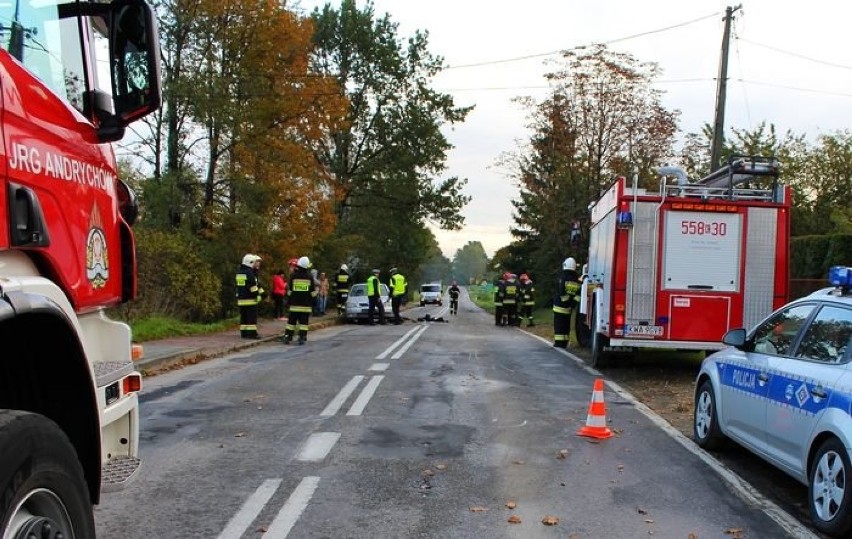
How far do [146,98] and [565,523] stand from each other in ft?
11.7

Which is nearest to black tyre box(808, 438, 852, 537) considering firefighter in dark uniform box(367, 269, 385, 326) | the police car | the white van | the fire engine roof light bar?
the police car

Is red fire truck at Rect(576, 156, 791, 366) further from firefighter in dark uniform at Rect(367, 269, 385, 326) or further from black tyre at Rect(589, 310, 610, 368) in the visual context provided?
firefighter in dark uniform at Rect(367, 269, 385, 326)

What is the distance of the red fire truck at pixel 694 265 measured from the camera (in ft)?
37.4

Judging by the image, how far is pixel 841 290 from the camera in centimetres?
539

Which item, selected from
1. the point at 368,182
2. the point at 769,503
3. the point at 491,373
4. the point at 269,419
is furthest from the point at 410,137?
the point at 769,503

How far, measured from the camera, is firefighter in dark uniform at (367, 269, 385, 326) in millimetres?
24172

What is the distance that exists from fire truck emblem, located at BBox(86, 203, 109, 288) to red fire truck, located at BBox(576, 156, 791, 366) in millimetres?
9048

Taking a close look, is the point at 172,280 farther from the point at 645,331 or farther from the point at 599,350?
the point at 645,331

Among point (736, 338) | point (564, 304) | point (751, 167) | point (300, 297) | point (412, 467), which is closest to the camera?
point (412, 467)

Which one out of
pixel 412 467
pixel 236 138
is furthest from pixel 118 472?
pixel 236 138

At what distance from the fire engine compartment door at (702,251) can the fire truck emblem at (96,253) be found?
9.49 meters

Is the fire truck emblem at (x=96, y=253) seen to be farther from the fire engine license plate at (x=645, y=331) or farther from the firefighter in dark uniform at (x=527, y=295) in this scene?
the firefighter in dark uniform at (x=527, y=295)

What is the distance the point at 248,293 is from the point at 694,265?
32.9 feet

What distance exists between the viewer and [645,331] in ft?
37.4
